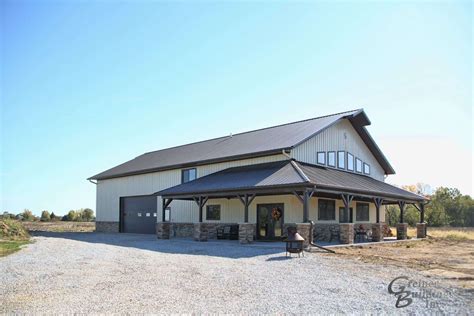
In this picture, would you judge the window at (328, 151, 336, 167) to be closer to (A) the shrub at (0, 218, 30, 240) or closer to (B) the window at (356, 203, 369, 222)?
(B) the window at (356, 203, 369, 222)

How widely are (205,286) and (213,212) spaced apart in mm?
15301

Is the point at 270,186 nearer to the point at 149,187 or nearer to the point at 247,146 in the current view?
the point at 247,146

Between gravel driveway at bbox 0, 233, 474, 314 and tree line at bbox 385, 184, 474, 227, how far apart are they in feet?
102

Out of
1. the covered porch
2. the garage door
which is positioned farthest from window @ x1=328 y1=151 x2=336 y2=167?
the garage door

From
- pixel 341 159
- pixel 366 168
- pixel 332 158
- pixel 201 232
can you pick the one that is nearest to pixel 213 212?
pixel 201 232

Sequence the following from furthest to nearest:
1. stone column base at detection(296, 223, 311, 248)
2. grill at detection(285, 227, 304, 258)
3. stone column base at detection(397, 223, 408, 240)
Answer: stone column base at detection(397, 223, 408, 240)
stone column base at detection(296, 223, 311, 248)
grill at detection(285, 227, 304, 258)

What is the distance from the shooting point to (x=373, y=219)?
1096 inches

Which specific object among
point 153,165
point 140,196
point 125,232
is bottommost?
point 125,232

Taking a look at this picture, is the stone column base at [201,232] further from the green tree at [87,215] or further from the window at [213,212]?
the green tree at [87,215]

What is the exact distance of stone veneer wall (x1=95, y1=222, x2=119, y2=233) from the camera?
106 feet

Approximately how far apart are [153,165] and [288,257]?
1779cm

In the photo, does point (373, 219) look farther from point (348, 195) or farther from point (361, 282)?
point (361, 282)

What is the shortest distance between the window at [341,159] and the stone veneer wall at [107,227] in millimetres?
17064

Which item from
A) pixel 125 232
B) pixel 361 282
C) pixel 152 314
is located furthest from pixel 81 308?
pixel 125 232
